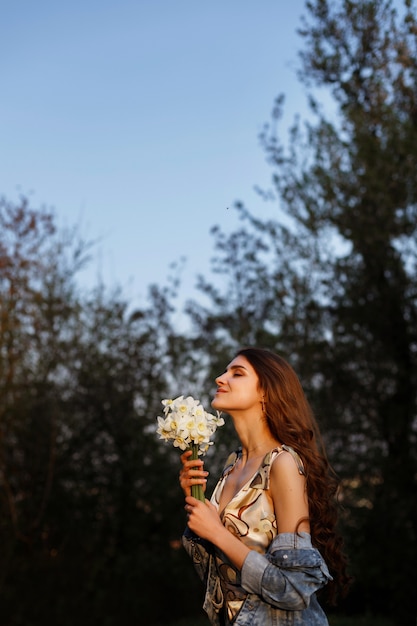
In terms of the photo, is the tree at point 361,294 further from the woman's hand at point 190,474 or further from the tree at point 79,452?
the woman's hand at point 190,474

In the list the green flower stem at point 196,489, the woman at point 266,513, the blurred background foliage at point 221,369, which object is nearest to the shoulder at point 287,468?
the woman at point 266,513

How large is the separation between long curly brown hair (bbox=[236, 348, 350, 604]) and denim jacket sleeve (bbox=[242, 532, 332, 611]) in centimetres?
29

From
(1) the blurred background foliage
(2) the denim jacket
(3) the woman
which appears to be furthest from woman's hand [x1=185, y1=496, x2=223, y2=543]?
(1) the blurred background foliage

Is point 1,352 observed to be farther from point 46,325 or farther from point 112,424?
point 112,424

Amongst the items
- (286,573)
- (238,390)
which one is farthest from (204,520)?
(238,390)

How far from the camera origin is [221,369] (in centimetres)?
1023

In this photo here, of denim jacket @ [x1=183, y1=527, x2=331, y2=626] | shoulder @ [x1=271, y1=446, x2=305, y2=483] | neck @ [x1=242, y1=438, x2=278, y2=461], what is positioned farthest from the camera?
neck @ [x1=242, y1=438, x2=278, y2=461]

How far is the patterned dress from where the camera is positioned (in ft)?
8.49

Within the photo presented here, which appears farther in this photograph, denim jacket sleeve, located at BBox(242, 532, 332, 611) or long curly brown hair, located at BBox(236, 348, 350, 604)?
long curly brown hair, located at BBox(236, 348, 350, 604)

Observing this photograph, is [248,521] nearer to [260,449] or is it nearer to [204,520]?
[204,520]

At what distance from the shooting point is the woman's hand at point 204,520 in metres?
2.53

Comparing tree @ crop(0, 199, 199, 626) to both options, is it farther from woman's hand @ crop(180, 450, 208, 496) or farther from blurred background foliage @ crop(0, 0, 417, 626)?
woman's hand @ crop(180, 450, 208, 496)

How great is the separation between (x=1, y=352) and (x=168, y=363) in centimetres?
248

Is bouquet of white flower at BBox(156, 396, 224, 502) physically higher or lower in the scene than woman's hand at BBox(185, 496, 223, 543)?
higher
